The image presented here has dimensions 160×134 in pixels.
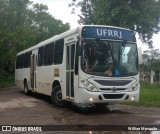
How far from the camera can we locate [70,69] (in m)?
14.8

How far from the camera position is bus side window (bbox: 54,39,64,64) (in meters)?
16.1

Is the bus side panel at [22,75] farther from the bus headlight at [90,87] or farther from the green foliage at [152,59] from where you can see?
the green foliage at [152,59]

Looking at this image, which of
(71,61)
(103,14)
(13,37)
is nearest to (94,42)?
(71,61)

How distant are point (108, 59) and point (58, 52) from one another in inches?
142

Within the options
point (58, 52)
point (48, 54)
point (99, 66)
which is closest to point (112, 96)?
point (99, 66)

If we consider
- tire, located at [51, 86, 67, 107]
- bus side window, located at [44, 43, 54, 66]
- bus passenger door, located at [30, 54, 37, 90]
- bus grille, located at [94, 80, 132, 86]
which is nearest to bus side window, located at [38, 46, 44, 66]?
bus side window, located at [44, 43, 54, 66]

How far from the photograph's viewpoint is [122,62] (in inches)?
548

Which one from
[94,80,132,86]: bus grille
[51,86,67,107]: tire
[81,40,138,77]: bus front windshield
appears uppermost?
[81,40,138,77]: bus front windshield

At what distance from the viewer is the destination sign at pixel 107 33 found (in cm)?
1387

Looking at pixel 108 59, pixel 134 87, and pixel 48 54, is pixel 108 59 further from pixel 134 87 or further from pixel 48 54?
pixel 48 54

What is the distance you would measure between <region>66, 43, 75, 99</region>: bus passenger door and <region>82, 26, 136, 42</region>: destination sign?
109 centimetres

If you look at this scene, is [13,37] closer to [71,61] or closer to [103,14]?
[103,14]

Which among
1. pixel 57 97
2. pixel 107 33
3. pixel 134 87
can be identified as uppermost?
pixel 107 33

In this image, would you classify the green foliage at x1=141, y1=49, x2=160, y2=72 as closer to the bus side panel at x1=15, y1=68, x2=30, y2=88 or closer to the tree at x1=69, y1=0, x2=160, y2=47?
the tree at x1=69, y1=0, x2=160, y2=47
